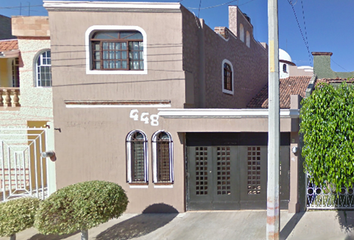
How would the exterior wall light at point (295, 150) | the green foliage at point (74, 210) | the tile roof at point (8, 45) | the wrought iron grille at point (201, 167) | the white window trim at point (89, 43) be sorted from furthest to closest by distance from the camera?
Answer: the tile roof at point (8, 45)
the wrought iron grille at point (201, 167)
the white window trim at point (89, 43)
the exterior wall light at point (295, 150)
the green foliage at point (74, 210)

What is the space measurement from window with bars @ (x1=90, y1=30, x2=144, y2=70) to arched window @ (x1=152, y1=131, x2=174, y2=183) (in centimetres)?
238

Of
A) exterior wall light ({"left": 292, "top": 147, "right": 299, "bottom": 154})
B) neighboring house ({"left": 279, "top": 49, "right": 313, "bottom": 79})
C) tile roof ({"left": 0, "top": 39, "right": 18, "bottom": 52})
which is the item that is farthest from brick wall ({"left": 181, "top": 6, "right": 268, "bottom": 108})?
neighboring house ({"left": 279, "top": 49, "right": 313, "bottom": 79})

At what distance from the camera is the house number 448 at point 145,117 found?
6.93 meters

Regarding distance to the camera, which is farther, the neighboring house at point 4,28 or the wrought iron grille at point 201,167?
the neighboring house at point 4,28

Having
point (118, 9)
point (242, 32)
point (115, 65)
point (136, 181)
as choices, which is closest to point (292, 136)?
point (136, 181)

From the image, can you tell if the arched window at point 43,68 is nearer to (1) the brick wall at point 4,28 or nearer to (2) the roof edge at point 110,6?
(2) the roof edge at point 110,6

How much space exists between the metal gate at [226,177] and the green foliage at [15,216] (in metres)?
4.16

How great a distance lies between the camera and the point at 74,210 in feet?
15.6

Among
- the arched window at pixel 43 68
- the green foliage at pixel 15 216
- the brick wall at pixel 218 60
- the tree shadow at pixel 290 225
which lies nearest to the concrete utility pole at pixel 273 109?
the tree shadow at pixel 290 225

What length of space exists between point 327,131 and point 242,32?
9436 millimetres

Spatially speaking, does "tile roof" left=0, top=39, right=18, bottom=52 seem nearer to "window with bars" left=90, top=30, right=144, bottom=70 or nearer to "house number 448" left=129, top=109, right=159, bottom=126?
"window with bars" left=90, top=30, right=144, bottom=70

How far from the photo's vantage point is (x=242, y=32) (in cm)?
1279

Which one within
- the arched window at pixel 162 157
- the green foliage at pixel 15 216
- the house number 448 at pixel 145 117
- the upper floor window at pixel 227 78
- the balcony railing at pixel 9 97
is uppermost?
the upper floor window at pixel 227 78

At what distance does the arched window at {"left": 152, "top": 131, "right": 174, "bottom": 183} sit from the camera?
22.9 ft
